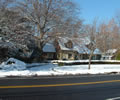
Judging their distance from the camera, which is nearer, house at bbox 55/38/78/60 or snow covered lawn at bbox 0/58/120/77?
snow covered lawn at bbox 0/58/120/77

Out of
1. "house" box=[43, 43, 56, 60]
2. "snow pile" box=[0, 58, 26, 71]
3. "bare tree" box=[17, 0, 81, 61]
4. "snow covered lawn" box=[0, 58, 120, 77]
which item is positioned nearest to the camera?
"snow covered lawn" box=[0, 58, 120, 77]

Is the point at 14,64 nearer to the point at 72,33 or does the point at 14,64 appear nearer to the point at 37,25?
the point at 37,25

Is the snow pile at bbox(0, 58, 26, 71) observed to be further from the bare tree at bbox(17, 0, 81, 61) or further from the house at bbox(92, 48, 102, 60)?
the house at bbox(92, 48, 102, 60)

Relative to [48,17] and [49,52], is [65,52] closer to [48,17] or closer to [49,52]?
[49,52]

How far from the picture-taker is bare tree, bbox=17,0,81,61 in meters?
20.0

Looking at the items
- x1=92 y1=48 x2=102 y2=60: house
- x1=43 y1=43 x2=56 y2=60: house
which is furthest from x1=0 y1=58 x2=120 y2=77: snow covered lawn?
x1=92 y1=48 x2=102 y2=60: house

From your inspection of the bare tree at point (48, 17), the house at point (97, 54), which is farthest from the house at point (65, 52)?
the bare tree at point (48, 17)

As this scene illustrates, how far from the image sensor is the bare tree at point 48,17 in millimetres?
19953

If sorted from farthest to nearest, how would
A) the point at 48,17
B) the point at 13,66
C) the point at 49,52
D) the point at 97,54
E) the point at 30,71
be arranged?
the point at 97,54 → the point at 49,52 → the point at 48,17 → the point at 13,66 → the point at 30,71

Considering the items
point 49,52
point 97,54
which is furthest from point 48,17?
point 97,54

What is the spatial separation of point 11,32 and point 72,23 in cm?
943

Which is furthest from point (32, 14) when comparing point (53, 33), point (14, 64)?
point (14, 64)

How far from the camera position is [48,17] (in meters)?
20.1

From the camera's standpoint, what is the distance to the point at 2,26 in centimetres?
1538
